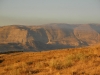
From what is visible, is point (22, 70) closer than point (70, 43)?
Yes

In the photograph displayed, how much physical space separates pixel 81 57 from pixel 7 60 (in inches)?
304

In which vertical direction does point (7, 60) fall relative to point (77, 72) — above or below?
below

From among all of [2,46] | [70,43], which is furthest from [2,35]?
[2,46]

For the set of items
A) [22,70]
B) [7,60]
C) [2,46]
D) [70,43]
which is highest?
[22,70]

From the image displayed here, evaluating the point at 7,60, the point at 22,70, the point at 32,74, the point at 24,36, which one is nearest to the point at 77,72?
the point at 32,74

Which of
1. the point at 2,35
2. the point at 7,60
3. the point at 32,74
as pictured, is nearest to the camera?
the point at 32,74

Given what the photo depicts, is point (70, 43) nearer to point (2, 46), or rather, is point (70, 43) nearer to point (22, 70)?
point (2, 46)

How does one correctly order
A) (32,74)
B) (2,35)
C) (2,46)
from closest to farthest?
1. (32,74)
2. (2,46)
3. (2,35)

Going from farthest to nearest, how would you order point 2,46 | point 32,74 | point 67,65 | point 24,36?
1. point 24,36
2. point 2,46
3. point 67,65
4. point 32,74

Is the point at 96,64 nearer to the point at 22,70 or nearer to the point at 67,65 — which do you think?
the point at 67,65

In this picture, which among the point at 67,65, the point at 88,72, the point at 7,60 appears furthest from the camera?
the point at 7,60

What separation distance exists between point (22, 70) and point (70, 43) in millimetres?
184990

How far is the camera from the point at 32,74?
11.3 m

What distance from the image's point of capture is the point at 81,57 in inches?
523
